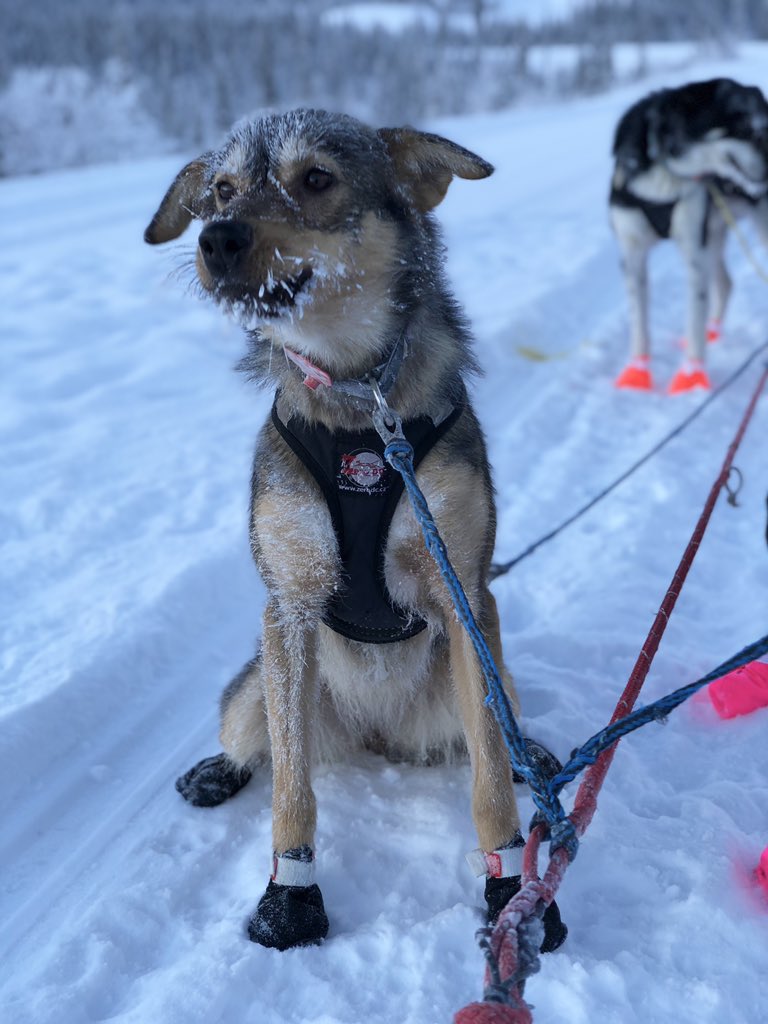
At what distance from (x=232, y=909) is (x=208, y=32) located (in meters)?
64.5

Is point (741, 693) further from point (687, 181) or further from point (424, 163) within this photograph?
point (687, 181)

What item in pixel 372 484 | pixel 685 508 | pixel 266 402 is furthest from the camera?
pixel 266 402

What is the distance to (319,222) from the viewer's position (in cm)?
215

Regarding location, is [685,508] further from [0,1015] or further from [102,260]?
[102,260]

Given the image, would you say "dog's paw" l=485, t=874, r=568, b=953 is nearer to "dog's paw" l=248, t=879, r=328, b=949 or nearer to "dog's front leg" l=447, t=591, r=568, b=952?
"dog's front leg" l=447, t=591, r=568, b=952

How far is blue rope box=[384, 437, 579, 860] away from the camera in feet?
5.70

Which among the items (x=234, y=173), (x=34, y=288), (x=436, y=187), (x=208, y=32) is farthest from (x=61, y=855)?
(x=208, y=32)

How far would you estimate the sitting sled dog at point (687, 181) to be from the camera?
6.02 metres

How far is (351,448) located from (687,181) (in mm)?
4807

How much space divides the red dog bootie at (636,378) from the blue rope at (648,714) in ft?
15.3

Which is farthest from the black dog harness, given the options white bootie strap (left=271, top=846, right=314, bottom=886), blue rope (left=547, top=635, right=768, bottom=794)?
blue rope (left=547, top=635, right=768, bottom=794)

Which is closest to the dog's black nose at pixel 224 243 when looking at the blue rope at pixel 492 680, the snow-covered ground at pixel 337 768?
the snow-covered ground at pixel 337 768

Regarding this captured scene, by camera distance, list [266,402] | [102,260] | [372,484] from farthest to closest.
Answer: [102,260], [266,402], [372,484]

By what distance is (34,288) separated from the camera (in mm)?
8156
